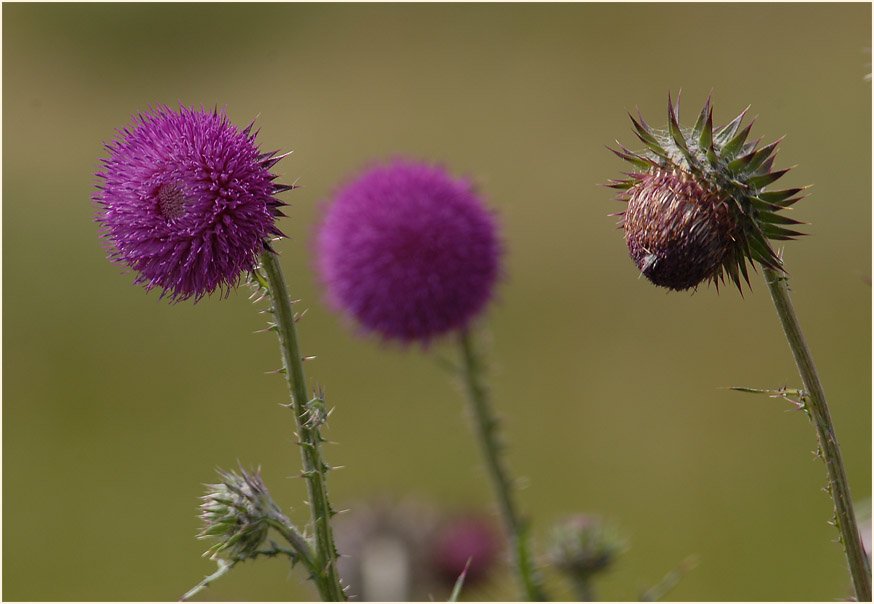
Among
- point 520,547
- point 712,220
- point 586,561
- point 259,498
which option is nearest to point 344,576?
point 586,561

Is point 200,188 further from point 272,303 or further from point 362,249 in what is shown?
point 362,249

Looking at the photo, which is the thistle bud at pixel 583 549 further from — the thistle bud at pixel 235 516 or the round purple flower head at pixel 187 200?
the round purple flower head at pixel 187 200

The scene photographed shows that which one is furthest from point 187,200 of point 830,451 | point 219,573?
point 830,451

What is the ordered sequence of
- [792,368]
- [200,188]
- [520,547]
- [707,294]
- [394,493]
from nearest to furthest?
1. [200,188]
2. [520,547]
3. [394,493]
4. [792,368]
5. [707,294]

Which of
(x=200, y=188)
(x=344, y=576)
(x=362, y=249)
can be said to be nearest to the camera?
(x=200, y=188)

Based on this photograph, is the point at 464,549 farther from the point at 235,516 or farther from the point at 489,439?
the point at 235,516

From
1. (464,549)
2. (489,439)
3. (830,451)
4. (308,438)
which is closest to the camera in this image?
(830,451)
